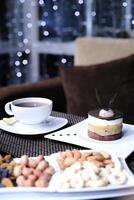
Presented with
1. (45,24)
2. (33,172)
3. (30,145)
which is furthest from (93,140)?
(45,24)

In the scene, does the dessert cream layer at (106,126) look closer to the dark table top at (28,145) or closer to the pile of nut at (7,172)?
the dark table top at (28,145)

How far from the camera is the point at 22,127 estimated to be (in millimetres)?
973

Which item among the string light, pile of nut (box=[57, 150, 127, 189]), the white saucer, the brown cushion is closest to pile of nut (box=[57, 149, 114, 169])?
pile of nut (box=[57, 150, 127, 189])

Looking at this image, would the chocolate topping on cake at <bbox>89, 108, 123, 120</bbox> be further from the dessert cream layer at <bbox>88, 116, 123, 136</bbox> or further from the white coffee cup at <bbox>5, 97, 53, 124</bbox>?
the white coffee cup at <bbox>5, 97, 53, 124</bbox>

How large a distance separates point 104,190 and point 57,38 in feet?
8.78

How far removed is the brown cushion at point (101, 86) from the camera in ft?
5.45

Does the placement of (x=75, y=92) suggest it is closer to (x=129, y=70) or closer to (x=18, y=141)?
(x=129, y=70)

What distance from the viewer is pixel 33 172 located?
2.16 feet

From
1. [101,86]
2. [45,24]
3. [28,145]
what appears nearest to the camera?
[28,145]

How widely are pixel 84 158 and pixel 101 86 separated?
3.21 ft

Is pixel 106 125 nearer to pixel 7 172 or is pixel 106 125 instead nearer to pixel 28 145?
pixel 28 145

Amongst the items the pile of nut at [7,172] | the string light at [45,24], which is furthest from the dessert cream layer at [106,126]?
the string light at [45,24]

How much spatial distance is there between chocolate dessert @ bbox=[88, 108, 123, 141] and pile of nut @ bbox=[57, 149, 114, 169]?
14cm

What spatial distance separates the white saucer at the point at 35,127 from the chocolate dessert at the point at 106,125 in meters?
0.13
